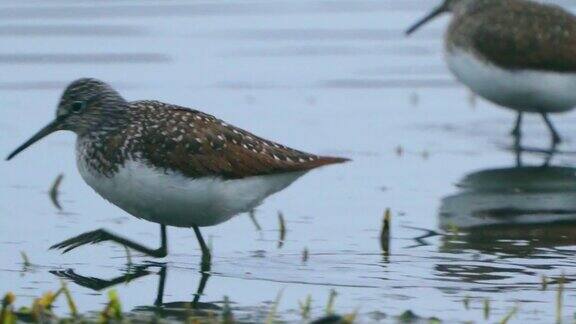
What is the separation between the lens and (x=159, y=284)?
9797 millimetres

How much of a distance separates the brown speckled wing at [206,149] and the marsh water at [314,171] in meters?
0.68

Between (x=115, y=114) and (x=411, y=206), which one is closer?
(x=115, y=114)

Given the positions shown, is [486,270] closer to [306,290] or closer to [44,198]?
[306,290]

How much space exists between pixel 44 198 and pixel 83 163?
2.57 metres

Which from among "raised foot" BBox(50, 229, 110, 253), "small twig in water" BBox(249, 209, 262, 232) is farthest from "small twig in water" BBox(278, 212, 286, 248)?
"raised foot" BBox(50, 229, 110, 253)

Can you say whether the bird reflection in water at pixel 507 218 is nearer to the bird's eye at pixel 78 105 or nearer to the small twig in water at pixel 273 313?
the small twig in water at pixel 273 313

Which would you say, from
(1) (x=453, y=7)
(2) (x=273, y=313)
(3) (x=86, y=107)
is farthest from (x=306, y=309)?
(1) (x=453, y=7)

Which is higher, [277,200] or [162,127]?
[162,127]

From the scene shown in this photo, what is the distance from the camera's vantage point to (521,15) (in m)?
15.4

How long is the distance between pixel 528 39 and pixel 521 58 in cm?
23

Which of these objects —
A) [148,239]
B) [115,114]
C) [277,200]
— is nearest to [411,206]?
[277,200]

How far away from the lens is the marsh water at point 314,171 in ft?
31.7

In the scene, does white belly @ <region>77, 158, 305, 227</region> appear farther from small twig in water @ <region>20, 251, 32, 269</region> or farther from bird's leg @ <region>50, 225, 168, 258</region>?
small twig in water @ <region>20, 251, 32, 269</region>

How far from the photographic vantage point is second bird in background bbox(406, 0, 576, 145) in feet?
48.6
